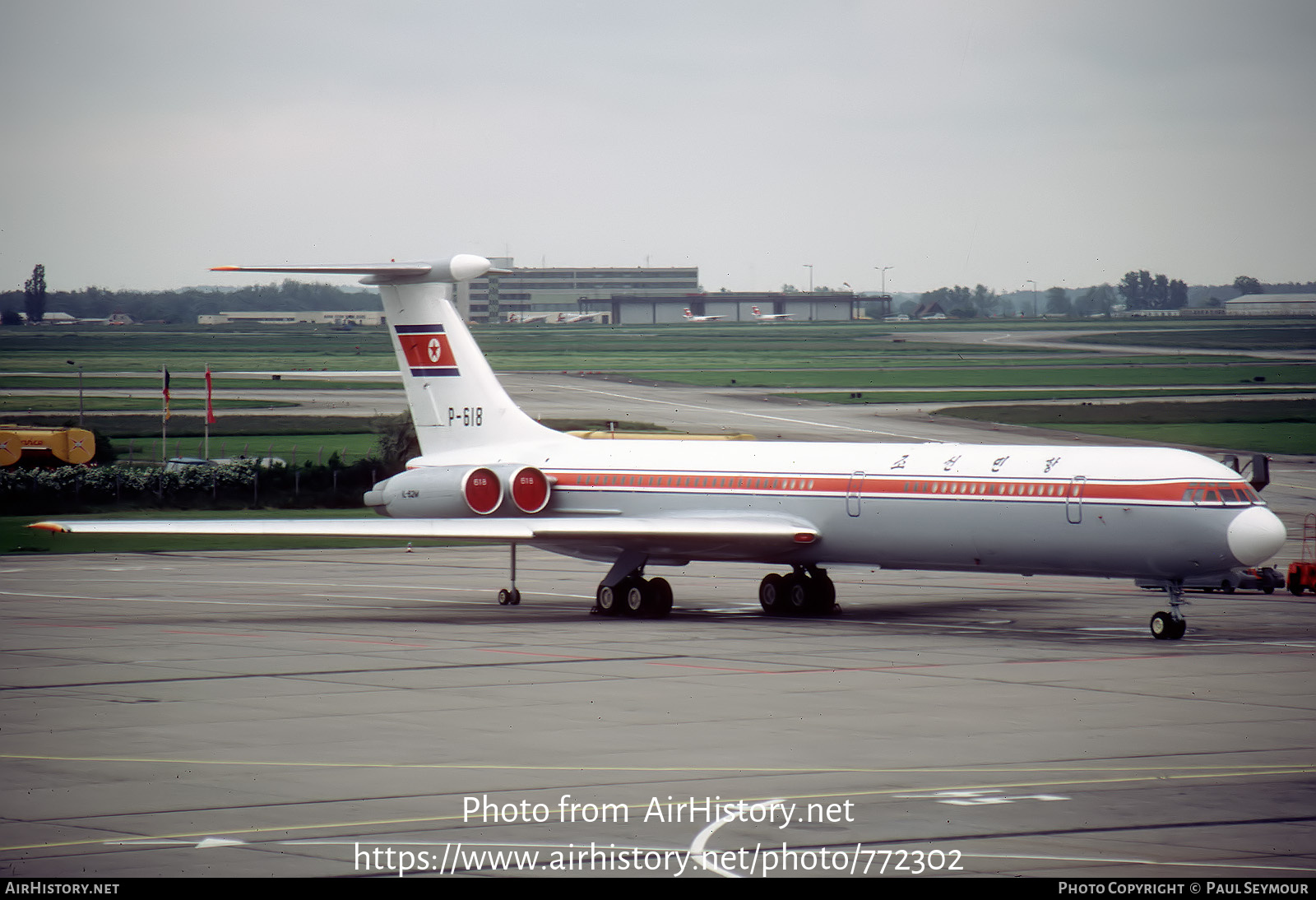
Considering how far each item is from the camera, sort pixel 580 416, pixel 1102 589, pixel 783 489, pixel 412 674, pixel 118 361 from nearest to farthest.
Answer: pixel 412 674 < pixel 783 489 < pixel 1102 589 < pixel 580 416 < pixel 118 361

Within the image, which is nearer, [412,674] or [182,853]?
[182,853]

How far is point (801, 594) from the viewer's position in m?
32.7

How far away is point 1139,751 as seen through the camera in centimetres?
1747

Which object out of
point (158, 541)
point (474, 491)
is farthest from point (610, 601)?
point (158, 541)

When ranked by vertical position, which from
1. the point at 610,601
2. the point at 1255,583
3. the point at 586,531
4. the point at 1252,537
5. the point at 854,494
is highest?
the point at 854,494

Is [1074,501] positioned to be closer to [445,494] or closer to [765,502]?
[765,502]

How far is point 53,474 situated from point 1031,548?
129 ft

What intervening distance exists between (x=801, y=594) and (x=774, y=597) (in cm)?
60

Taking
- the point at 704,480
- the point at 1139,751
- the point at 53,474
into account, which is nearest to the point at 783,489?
the point at 704,480

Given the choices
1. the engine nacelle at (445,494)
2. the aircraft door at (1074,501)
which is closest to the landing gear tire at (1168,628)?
the aircraft door at (1074,501)

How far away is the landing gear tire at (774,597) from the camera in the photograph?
3281cm

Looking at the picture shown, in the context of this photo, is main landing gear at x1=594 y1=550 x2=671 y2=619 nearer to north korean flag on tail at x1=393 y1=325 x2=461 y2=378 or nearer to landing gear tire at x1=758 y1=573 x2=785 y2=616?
landing gear tire at x1=758 y1=573 x2=785 y2=616

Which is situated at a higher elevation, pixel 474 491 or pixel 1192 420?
pixel 474 491
